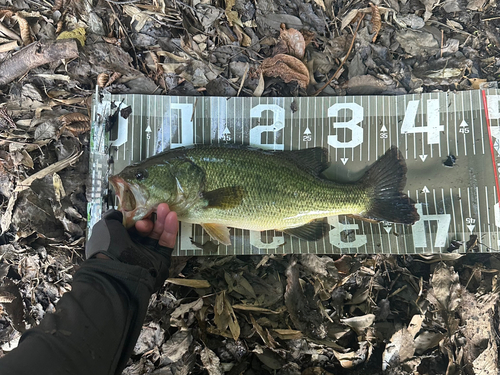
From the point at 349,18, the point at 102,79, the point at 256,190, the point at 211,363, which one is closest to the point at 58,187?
the point at 102,79

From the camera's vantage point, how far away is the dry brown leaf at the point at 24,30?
3.42m

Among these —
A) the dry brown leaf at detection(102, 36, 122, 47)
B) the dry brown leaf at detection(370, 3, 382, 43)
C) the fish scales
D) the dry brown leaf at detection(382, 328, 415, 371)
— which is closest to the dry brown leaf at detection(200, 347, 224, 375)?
the fish scales

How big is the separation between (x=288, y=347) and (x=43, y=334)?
2.25 m

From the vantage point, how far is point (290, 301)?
10.8 feet

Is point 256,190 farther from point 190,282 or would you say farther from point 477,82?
point 477,82

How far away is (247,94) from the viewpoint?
358cm

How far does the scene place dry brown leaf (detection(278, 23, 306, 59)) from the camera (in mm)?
3525

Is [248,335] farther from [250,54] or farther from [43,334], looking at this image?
[250,54]

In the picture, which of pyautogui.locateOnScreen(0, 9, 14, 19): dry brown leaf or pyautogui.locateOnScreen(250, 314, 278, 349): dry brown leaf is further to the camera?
pyautogui.locateOnScreen(0, 9, 14, 19): dry brown leaf

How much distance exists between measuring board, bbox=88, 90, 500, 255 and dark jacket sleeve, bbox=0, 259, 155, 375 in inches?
32.5

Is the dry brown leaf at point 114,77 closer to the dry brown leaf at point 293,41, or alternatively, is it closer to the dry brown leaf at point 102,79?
the dry brown leaf at point 102,79

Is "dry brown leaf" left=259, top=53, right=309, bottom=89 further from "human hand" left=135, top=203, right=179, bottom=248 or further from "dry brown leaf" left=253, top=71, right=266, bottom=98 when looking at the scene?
"human hand" left=135, top=203, right=179, bottom=248

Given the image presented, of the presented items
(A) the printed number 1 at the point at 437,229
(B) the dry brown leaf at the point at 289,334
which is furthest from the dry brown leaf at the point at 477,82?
(B) the dry brown leaf at the point at 289,334

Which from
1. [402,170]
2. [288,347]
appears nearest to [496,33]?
[402,170]
